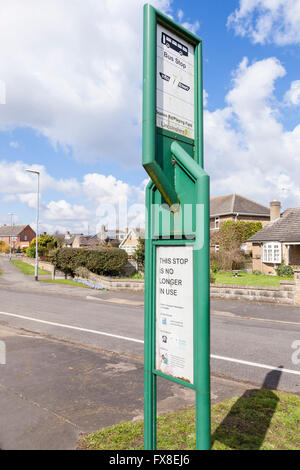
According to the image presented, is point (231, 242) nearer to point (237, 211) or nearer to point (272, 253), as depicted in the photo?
point (272, 253)

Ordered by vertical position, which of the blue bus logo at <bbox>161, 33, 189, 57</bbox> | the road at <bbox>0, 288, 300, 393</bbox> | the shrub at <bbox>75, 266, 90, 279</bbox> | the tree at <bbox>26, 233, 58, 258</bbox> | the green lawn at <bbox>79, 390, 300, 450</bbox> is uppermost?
the blue bus logo at <bbox>161, 33, 189, 57</bbox>

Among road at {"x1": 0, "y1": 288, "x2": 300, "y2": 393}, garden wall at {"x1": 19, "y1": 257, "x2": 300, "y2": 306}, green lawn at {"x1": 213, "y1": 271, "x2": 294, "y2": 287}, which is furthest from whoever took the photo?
green lawn at {"x1": 213, "y1": 271, "x2": 294, "y2": 287}

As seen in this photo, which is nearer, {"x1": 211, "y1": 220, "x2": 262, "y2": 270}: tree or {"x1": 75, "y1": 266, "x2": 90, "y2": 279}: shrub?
{"x1": 75, "y1": 266, "x2": 90, "y2": 279}: shrub

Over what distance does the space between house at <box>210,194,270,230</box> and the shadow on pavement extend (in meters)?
35.5

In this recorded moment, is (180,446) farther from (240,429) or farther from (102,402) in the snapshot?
(102,402)

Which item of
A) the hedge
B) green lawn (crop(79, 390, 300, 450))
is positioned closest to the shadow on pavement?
green lawn (crop(79, 390, 300, 450))

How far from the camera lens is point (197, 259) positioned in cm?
280

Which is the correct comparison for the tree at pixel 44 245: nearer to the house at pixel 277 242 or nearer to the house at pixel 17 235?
the house at pixel 277 242

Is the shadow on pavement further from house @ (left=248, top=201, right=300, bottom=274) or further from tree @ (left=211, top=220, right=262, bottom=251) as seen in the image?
tree @ (left=211, top=220, right=262, bottom=251)

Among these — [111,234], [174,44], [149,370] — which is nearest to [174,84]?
[174,44]

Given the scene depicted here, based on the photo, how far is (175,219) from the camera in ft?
9.91

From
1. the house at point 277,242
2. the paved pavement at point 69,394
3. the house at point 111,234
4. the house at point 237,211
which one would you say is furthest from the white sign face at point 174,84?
the house at point 111,234

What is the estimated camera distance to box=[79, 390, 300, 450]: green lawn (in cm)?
366

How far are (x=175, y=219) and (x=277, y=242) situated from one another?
26277 millimetres
